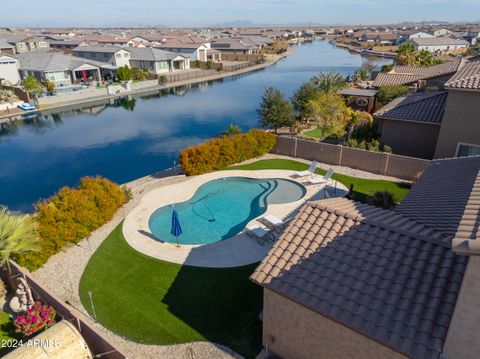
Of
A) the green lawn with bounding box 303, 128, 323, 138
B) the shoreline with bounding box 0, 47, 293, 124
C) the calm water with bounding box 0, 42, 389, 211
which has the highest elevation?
the green lawn with bounding box 303, 128, 323, 138

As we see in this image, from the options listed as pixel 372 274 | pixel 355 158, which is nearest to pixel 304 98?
pixel 355 158

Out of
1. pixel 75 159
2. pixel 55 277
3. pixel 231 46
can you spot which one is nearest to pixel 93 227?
pixel 55 277

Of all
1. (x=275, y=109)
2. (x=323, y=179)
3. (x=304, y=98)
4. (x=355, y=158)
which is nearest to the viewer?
(x=323, y=179)

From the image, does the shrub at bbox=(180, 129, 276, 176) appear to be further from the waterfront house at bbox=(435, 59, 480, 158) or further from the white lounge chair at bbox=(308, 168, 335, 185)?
the waterfront house at bbox=(435, 59, 480, 158)

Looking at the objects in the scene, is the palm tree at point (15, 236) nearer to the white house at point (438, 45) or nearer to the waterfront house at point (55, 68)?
the waterfront house at point (55, 68)

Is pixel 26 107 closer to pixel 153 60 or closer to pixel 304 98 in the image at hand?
pixel 153 60

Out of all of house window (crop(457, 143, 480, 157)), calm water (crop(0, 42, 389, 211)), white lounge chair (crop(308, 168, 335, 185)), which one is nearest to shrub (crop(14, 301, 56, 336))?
calm water (crop(0, 42, 389, 211))
